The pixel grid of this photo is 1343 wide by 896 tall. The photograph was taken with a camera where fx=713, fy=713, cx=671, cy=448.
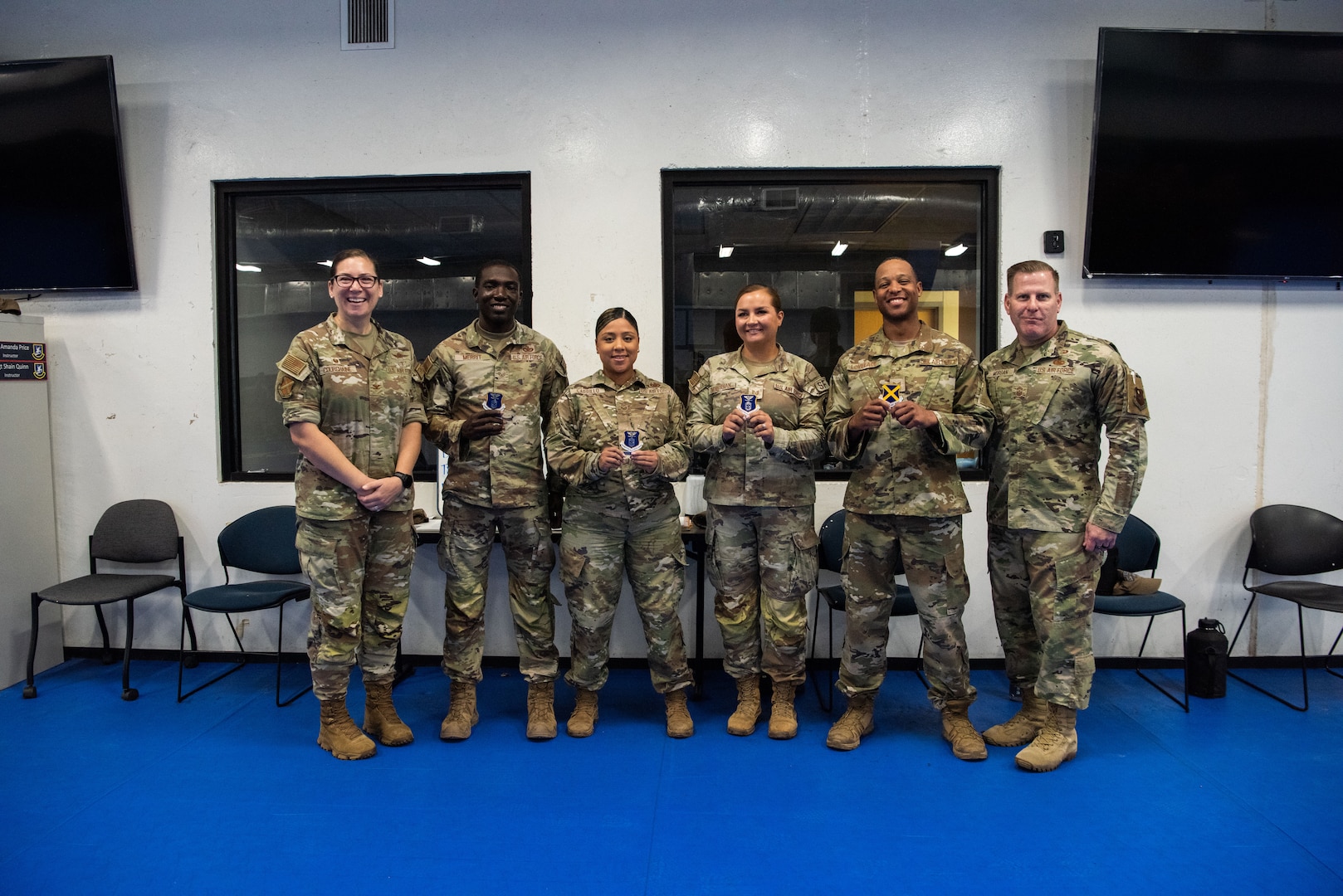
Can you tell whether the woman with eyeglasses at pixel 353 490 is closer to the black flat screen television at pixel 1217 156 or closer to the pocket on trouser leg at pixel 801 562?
the pocket on trouser leg at pixel 801 562

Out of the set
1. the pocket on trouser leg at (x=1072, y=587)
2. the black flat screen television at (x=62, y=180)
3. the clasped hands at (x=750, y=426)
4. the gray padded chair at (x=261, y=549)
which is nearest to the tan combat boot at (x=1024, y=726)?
the pocket on trouser leg at (x=1072, y=587)

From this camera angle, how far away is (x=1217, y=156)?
347 cm

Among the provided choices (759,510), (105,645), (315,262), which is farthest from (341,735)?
(315,262)

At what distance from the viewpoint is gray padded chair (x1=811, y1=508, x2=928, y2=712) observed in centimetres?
321

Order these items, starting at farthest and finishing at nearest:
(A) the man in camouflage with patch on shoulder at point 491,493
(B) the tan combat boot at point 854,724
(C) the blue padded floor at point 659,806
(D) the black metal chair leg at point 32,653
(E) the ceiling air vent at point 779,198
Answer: (E) the ceiling air vent at point 779,198 → (D) the black metal chair leg at point 32,653 → (A) the man in camouflage with patch on shoulder at point 491,493 → (B) the tan combat boot at point 854,724 → (C) the blue padded floor at point 659,806

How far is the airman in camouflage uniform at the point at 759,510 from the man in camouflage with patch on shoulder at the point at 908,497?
0.56ft

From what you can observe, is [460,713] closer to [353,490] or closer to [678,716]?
[678,716]

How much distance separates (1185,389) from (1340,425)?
84 cm

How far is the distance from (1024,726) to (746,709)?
3.63 feet

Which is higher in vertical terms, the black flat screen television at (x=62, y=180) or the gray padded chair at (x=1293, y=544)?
A: the black flat screen television at (x=62, y=180)

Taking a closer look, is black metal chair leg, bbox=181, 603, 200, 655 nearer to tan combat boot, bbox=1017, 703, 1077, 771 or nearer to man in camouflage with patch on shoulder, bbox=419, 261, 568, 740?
man in camouflage with patch on shoulder, bbox=419, 261, 568, 740

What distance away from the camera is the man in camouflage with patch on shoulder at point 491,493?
2904 millimetres

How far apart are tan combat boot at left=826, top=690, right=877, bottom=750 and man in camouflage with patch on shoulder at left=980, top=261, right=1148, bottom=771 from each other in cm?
51

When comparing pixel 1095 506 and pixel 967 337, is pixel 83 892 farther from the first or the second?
pixel 967 337
